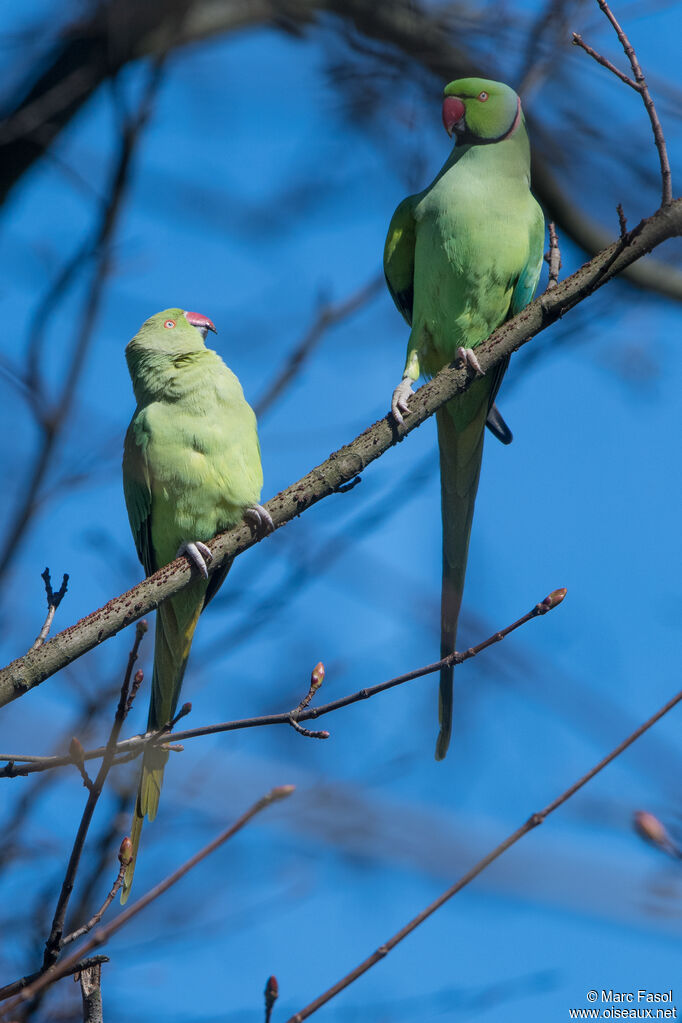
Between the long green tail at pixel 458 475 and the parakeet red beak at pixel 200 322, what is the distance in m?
1.10

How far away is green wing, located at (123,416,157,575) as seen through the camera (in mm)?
3660

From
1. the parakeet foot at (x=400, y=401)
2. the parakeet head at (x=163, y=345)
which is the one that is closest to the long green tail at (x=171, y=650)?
the parakeet head at (x=163, y=345)

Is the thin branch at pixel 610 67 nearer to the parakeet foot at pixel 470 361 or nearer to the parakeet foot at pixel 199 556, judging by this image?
the parakeet foot at pixel 470 361

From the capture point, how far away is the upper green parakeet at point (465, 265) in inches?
139

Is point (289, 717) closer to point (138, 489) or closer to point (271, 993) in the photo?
point (271, 993)

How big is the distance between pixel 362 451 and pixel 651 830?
141 centimetres

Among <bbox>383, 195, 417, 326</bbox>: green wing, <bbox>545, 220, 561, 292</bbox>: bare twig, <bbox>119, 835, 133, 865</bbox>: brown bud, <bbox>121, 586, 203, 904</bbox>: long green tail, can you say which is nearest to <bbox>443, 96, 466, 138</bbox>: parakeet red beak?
<bbox>383, 195, 417, 326</bbox>: green wing

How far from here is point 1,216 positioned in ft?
14.9

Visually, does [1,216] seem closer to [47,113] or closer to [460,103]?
[47,113]

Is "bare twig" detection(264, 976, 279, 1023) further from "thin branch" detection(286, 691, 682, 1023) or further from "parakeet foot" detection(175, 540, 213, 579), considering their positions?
"parakeet foot" detection(175, 540, 213, 579)

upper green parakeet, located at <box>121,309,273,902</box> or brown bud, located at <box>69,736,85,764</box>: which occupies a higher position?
upper green parakeet, located at <box>121,309,273,902</box>

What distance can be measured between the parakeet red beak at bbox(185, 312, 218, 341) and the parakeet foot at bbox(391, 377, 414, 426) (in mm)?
1262

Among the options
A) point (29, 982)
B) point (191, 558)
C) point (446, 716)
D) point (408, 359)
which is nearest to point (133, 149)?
point (408, 359)

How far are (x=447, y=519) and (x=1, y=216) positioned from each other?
2.57 metres
